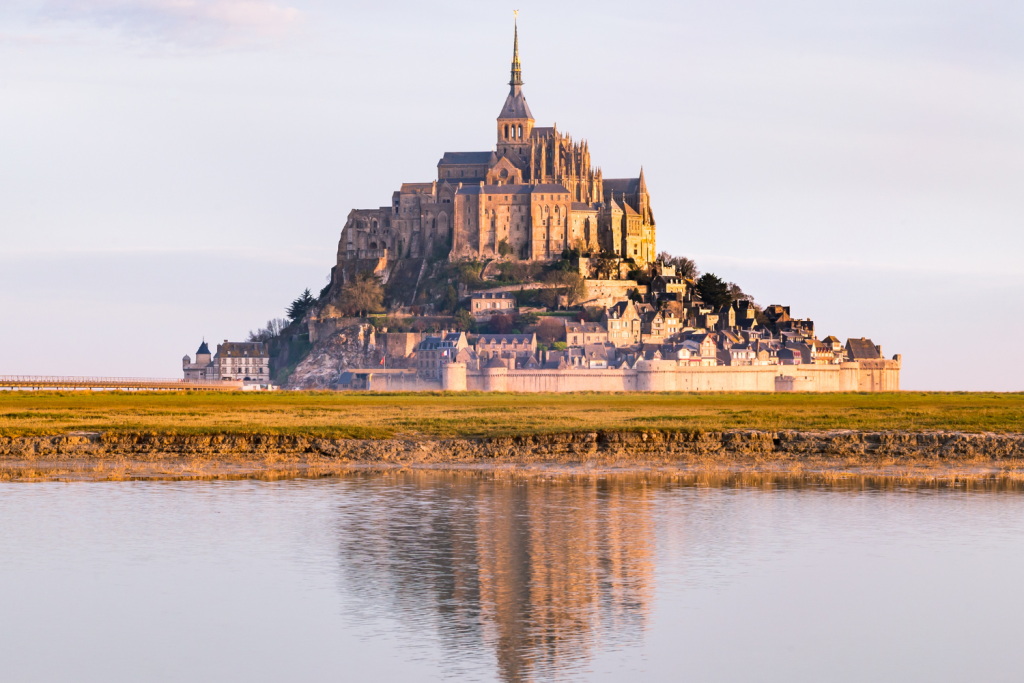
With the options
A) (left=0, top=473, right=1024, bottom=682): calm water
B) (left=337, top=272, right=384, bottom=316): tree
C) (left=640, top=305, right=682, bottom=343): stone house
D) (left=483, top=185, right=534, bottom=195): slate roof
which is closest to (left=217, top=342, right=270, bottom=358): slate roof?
(left=337, top=272, right=384, bottom=316): tree

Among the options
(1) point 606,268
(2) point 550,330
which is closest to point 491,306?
(2) point 550,330

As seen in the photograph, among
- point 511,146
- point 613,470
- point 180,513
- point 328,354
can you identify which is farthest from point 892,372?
point 180,513

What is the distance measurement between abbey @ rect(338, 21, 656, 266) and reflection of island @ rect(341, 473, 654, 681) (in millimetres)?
112234

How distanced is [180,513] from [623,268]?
12168 cm

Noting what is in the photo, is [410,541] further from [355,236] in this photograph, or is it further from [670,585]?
[355,236]

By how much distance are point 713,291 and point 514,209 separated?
27.4 metres

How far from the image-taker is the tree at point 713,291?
6009 inches

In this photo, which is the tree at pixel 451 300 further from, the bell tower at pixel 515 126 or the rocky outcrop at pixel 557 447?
the rocky outcrop at pixel 557 447

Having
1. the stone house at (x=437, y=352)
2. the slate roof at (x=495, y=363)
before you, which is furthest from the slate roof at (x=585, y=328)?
the stone house at (x=437, y=352)

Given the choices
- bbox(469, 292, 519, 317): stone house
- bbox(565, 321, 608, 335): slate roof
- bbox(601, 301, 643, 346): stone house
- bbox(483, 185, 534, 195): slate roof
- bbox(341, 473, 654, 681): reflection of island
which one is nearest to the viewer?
bbox(341, 473, 654, 681): reflection of island

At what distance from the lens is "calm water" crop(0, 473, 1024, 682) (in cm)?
1603

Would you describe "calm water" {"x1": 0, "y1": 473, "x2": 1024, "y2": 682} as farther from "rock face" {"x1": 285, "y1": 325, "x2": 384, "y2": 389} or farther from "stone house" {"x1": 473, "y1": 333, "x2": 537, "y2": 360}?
"rock face" {"x1": 285, "y1": 325, "x2": 384, "y2": 389}

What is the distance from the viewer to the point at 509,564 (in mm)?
22000

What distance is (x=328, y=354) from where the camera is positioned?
143m
